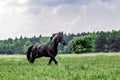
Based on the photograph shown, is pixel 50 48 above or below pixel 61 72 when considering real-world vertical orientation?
below

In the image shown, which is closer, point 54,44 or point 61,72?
point 61,72

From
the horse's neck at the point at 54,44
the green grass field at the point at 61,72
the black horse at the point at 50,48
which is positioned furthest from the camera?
the horse's neck at the point at 54,44

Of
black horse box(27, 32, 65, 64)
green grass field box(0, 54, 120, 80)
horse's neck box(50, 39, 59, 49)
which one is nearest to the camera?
green grass field box(0, 54, 120, 80)

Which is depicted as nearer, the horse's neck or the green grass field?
the green grass field

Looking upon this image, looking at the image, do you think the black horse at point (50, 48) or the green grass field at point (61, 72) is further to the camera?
the black horse at point (50, 48)

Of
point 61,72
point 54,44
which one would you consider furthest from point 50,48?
point 61,72

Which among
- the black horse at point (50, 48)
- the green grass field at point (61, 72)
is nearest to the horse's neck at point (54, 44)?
the black horse at point (50, 48)

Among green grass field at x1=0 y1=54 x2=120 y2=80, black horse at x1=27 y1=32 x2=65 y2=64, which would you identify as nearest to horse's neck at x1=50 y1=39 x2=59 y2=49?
black horse at x1=27 y1=32 x2=65 y2=64

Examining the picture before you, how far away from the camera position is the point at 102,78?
14.9 meters

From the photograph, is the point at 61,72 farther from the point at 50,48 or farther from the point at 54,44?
the point at 50,48

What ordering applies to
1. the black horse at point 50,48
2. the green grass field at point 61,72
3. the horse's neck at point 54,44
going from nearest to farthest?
1. the green grass field at point 61,72
2. the black horse at point 50,48
3. the horse's neck at point 54,44

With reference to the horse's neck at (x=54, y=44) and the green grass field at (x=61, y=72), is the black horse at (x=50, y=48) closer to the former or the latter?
the horse's neck at (x=54, y=44)

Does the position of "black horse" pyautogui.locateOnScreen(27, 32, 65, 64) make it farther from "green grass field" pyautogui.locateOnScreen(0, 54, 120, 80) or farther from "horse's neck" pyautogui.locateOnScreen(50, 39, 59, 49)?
"green grass field" pyautogui.locateOnScreen(0, 54, 120, 80)

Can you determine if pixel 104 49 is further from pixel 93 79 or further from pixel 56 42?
pixel 93 79
